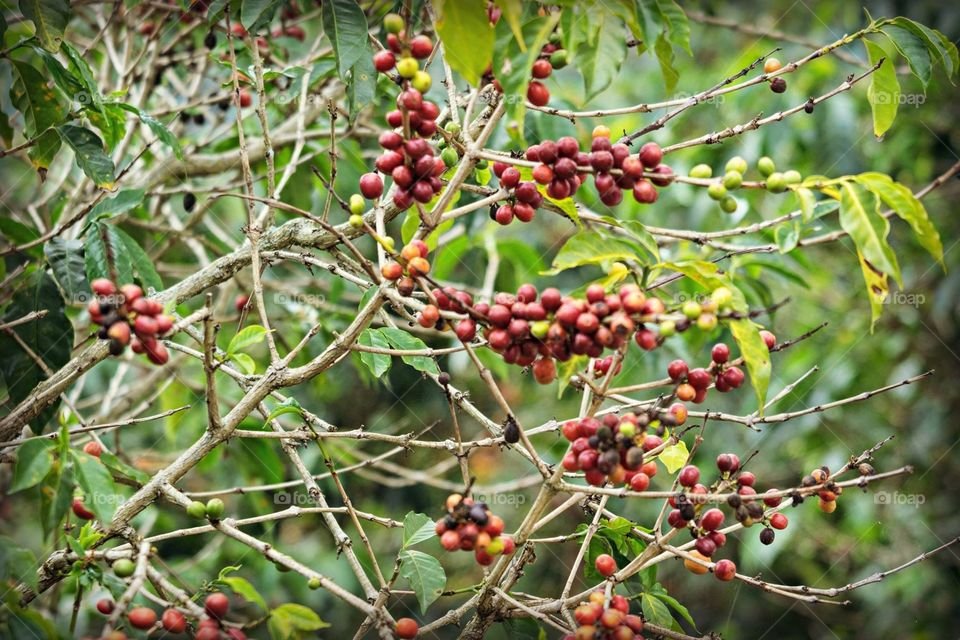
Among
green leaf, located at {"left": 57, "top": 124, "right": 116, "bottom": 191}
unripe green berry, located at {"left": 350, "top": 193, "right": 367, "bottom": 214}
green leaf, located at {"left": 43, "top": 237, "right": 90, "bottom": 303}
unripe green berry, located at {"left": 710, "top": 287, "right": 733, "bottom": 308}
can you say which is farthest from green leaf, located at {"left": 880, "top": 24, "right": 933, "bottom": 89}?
green leaf, located at {"left": 43, "top": 237, "right": 90, "bottom": 303}

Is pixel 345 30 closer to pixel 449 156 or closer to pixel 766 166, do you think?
pixel 449 156

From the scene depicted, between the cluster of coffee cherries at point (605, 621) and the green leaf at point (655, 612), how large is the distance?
23 cm

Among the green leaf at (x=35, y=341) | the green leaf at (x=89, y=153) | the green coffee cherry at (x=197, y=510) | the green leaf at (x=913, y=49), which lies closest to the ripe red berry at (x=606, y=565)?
the green coffee cherry at (x=197, y=510)

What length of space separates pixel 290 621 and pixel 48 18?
147 cm

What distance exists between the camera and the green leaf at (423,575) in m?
1.47

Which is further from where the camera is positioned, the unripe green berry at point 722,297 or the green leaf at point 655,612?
the green leaf at point 655,612

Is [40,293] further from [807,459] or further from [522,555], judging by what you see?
[807,459]

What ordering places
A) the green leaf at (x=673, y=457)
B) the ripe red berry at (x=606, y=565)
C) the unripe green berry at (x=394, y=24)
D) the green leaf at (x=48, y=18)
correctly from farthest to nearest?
1. the green leaf at (x=48, y=18)
2. the green leaf at (x=673, y=457)
3. the ripe red berry at (x=606, y=565)
4. the unripe green berry at (x=394, y=24)

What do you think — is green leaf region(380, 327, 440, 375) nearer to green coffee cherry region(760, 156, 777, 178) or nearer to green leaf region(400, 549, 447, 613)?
green leaf region(400, 549, 447, 613)

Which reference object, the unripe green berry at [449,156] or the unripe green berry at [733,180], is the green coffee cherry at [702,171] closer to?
the unripe green berry at [733,180]

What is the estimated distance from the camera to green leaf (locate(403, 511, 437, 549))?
162 centimetres

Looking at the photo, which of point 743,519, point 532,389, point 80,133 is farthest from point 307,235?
point 532,389

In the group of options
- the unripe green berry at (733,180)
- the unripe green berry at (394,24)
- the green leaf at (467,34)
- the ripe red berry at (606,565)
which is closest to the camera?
the green leaf at (467,34)

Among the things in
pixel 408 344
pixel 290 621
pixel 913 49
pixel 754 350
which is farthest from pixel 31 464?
pixel 913 49
